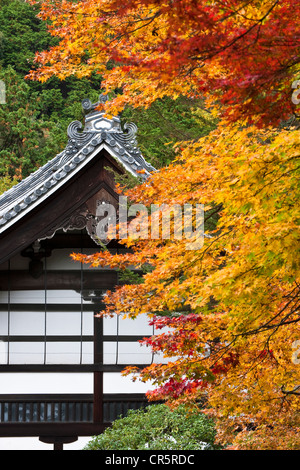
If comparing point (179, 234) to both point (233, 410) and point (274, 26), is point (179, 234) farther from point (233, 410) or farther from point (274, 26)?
point (274, 26)

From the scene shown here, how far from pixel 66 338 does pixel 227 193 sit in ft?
23.0

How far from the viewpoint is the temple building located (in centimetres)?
1195

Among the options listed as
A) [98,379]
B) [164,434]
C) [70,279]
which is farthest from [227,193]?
[98,379]

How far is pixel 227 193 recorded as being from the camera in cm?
607

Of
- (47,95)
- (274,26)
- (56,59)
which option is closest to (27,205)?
(56,59)

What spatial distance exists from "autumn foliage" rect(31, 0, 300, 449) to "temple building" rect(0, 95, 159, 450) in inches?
88.3

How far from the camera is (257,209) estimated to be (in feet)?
18.8

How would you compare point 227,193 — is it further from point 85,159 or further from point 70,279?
point 70,279

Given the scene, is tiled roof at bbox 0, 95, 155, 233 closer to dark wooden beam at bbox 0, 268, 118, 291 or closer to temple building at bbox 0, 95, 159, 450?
temple building at bbox 0, 95, 159, 450

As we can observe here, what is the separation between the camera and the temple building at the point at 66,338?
11945 millimetres

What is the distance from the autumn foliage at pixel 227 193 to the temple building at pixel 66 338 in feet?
7.36
